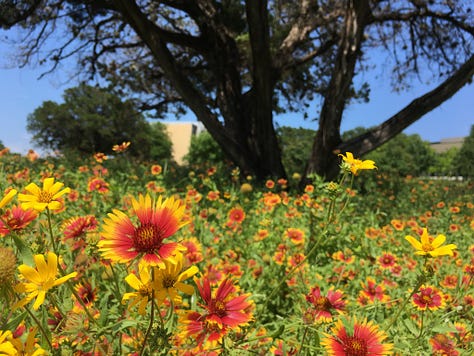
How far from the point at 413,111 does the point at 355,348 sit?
5.27m

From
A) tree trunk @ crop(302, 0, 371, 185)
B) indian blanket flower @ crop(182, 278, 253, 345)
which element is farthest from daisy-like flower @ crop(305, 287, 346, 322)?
tree trunk @ crop(302, 0, 371, 185)

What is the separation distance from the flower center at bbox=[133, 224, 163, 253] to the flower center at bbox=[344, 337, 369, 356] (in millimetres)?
433

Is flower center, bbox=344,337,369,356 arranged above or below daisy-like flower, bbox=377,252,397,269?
above

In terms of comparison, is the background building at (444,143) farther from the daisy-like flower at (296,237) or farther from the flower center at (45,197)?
the flower center at (45,197)

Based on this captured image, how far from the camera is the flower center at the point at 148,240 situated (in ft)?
1.80

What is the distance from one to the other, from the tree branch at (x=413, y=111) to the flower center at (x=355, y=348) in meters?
4.96

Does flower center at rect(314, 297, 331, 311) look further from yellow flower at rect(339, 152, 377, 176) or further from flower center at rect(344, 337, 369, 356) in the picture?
yellow flower at rect(339, 152, 377, 176)

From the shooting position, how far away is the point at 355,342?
0.70 meters

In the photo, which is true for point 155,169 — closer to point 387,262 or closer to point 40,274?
point 387,262

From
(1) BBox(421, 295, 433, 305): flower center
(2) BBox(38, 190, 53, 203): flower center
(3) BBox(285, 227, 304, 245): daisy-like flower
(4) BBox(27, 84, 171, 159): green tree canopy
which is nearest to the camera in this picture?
(2) BBox(38, 190, 53, 203): flower center

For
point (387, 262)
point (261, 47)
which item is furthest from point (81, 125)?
point (387, 262)

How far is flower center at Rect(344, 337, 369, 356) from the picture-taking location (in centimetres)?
67

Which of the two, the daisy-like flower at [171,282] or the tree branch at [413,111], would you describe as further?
the tree branch at [413,111]

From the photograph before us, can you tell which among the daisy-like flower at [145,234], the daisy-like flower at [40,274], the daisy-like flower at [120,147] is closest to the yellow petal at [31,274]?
the daisy-like flower at [40,274]
